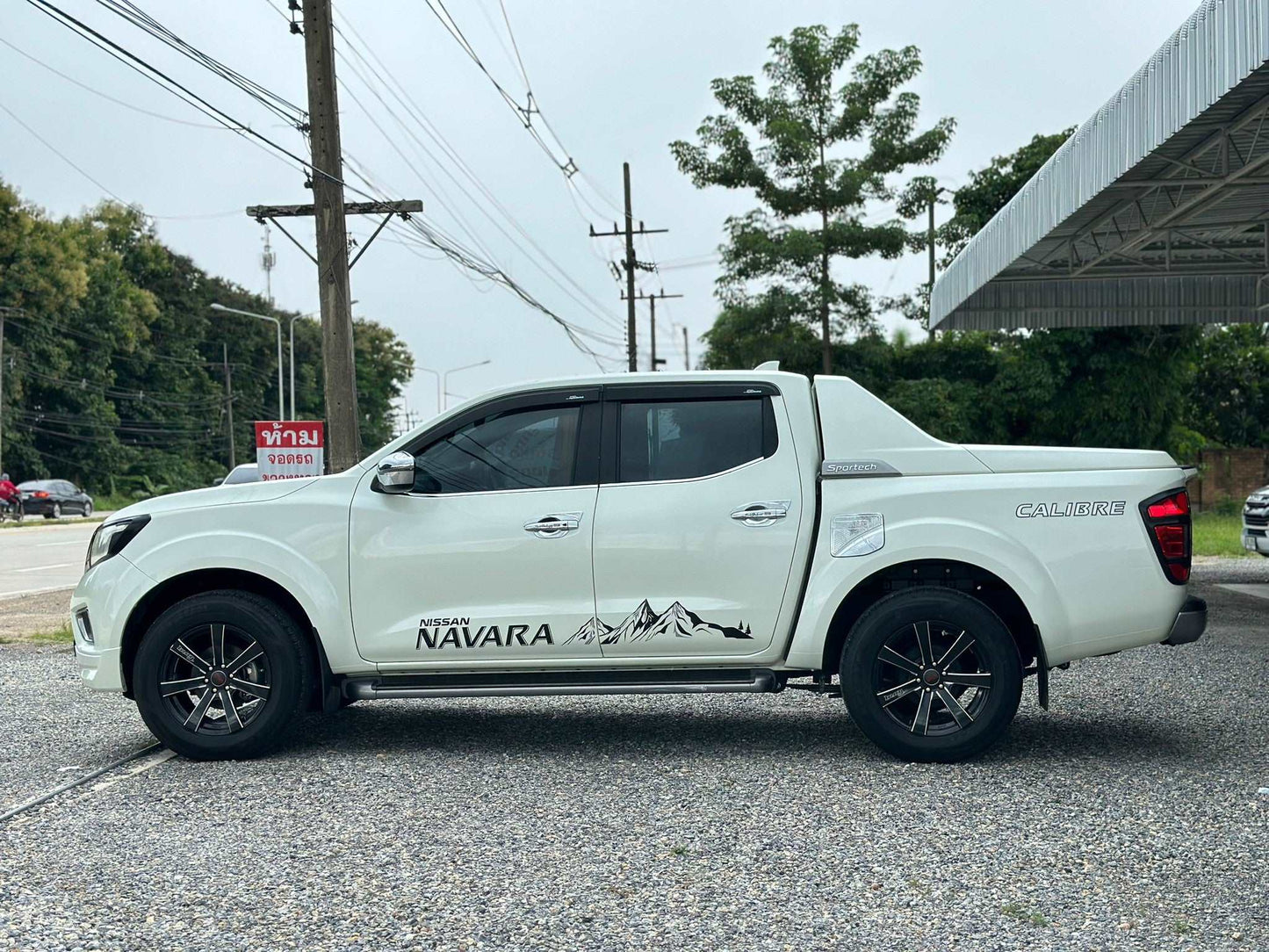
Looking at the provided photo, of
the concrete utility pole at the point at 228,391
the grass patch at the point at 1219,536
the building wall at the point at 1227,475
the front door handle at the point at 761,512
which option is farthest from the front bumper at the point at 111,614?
the concrete utility pole at the point at 228,391

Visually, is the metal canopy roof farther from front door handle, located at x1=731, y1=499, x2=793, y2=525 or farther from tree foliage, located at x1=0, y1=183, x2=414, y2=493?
tree foliage, located at x1=0, y1=183, x2=414, y2=493

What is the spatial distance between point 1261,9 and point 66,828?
845 centimetres

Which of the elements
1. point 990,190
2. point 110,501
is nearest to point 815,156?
point 990,190

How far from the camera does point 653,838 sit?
5387 mm

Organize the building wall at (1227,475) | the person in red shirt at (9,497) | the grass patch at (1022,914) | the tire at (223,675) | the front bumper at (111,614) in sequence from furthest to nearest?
the person in red shirt at (9,497), the building wall at (1227,475), the front bumper at (111,614), the tire at (223,675), the grass patch at (1022,914)

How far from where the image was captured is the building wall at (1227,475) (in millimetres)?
34812

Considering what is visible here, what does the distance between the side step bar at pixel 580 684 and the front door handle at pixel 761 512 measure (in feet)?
2.45

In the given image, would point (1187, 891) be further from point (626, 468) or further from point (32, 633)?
point (32, 633)

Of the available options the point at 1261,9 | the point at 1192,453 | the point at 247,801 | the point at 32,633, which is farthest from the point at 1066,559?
the point at 1192,453

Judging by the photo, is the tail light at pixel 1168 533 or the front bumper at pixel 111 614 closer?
the tail light at pixel 1168 533

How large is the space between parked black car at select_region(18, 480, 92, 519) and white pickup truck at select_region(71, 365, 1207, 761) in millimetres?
44519

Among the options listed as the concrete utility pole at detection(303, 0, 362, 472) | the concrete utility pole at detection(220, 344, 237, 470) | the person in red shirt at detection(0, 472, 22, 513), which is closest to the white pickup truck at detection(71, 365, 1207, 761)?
the concrete utility pole at detection(303, 0, 362, 472)

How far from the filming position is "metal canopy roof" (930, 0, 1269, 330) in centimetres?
1014

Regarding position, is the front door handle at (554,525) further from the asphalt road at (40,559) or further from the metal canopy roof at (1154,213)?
the asphalt road at (40,559)
